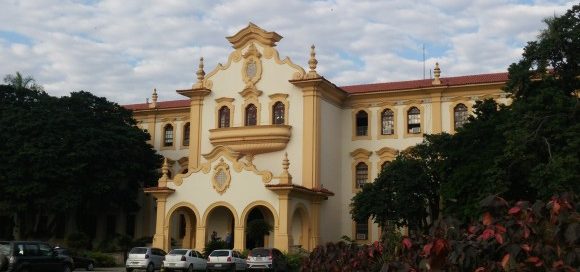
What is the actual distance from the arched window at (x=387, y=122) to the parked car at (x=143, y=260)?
1585 centimetres

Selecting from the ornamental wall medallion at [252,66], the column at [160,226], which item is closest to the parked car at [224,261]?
the column at [160,226]

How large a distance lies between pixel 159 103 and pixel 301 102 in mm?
13692

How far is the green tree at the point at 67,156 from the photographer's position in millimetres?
40156

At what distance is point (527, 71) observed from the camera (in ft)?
91.0

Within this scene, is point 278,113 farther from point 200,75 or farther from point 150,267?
point 150,267

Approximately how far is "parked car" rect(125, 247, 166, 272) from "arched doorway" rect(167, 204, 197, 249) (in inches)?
234

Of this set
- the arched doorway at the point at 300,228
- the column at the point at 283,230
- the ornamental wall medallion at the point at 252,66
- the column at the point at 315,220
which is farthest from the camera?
the ornamental wall medallion at the point at 252,66

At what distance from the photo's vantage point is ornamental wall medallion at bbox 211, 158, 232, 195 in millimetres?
37281

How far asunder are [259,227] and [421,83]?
44.6 feet

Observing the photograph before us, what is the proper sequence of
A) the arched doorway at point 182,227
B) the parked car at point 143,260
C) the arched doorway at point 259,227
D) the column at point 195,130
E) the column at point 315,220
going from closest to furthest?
the parked car at point 143,260, the arched doorway at point 259,227, the column at point 315,220, the arched doorway at point 182,227, the column at point 195,130

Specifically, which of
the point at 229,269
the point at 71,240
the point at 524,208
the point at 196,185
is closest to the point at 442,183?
the point at 229,269

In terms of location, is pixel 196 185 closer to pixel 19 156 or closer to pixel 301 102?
pixel 301 102

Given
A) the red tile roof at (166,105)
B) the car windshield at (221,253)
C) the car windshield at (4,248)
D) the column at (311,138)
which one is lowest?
the car windshield at (221,253)

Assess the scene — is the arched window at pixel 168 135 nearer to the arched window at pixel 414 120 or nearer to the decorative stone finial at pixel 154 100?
the decorative stone finial at pixel 154 100
